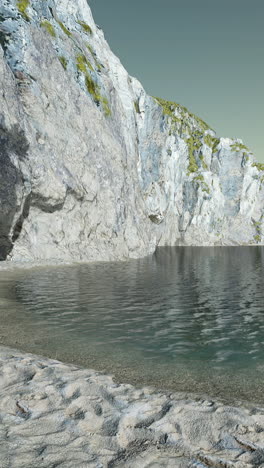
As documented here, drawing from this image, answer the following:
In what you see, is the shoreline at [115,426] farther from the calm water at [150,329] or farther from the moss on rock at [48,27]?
the moss on rock at [48,27]

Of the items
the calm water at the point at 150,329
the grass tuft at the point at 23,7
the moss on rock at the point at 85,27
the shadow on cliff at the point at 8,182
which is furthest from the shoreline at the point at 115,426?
the moss on rock at the point at 85,27

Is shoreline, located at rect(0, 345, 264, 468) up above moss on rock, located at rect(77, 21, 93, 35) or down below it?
below

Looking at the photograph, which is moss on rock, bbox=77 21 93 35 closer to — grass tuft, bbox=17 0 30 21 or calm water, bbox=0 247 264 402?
grass tuft, bbox=17 0 30 21

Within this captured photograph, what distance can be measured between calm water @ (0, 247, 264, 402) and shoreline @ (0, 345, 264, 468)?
186 cm

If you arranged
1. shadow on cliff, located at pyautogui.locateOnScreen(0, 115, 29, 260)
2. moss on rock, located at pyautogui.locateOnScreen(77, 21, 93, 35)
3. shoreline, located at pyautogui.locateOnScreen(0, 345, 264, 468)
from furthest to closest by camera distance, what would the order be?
moss on rock, located at pyautogui.locateOnScreen(77, 21, 93, 35) → shadow on cliff, located at pyautogui.locateOnScreen(0, 115, 29, 260) → shoreline, located at pyautogui.locateOnScreen(0, 345, 264, 468)

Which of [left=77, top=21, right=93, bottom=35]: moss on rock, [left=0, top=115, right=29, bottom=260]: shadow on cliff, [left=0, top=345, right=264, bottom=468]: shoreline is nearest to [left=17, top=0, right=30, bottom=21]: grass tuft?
[left=0, top=115, right=29, bottom=260]: shadow on cliff

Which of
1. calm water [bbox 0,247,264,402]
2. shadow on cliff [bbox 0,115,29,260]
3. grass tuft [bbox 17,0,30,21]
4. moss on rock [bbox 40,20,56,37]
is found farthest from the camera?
moss on rock [bbox 40,20,56,37]

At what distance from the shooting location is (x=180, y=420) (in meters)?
7.16

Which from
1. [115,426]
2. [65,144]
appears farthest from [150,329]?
[65,144]

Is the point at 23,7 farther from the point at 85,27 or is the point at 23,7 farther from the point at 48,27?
the point at 85,27

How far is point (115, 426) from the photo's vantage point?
272 inches

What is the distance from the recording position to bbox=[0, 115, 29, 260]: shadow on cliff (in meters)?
39.2

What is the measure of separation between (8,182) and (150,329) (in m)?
29.7

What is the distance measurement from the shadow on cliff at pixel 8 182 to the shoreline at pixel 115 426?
32.7 metres
